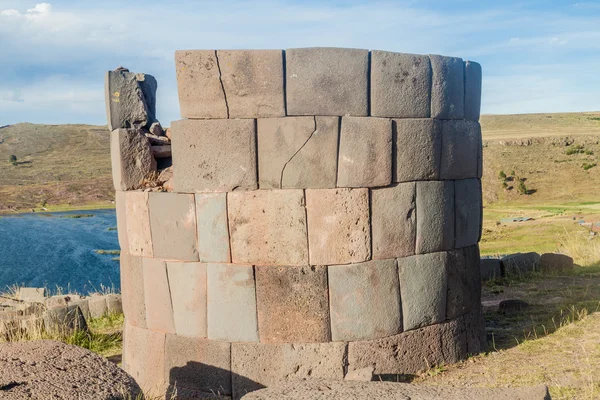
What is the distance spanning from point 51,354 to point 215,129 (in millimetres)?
2417

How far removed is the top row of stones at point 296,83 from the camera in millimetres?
5887

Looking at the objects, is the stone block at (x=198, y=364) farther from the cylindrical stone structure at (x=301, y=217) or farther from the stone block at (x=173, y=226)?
the stone block at (x=173, y=226)

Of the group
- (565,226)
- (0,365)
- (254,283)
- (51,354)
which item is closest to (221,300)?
(254,283)

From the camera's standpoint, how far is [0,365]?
518cm

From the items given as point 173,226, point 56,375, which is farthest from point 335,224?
point 56,375

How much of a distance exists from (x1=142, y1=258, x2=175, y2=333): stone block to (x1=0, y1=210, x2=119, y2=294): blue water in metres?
12.6

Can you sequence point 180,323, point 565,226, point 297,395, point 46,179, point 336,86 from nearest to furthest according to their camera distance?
point 297,395
point 336,86
point 180,323
point 565,226
point 46,179

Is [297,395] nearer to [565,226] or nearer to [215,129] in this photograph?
[215,129]

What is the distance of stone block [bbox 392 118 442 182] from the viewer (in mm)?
6127

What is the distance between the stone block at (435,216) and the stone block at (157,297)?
2.52m

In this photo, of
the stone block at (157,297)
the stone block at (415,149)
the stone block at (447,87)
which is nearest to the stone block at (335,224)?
the stone block at (415,149)

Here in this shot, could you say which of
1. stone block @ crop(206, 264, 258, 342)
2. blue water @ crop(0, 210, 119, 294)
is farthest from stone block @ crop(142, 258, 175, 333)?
blue water @ crop(0, 210, 119, 294)

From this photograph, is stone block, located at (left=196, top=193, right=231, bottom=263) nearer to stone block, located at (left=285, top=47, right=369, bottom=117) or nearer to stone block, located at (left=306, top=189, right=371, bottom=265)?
stone block, located at (left=306, top=189, right=371, bottom=265)

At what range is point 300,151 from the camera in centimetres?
589
